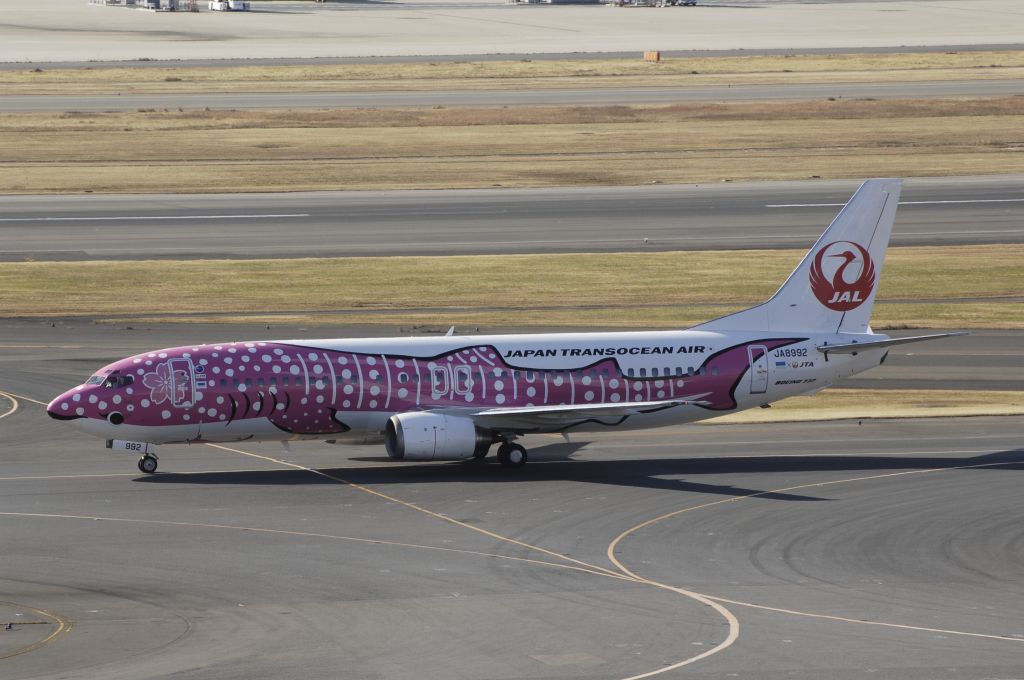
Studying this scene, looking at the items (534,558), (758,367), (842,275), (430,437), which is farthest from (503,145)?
(534,558)

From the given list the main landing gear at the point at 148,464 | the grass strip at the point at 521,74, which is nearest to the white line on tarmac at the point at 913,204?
the grass strip at the point at 521,74

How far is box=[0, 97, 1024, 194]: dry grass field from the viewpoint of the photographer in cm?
11856

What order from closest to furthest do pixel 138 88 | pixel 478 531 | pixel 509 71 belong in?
pixel 478 531
pixel 138 88
pixel 509 71

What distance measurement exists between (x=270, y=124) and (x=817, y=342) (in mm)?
92058

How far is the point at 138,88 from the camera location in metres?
161

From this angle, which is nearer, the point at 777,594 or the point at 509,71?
the point at 777,594

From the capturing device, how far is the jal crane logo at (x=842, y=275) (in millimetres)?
56219

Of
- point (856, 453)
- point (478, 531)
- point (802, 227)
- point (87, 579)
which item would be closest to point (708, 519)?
point (478, 531)

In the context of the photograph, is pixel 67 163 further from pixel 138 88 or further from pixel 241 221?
pixel 138 88

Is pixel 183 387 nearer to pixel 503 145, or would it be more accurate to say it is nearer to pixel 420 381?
pixel 420 381

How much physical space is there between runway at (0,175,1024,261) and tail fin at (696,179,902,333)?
126 feet

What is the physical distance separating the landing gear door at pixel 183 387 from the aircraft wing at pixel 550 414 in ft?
30.0

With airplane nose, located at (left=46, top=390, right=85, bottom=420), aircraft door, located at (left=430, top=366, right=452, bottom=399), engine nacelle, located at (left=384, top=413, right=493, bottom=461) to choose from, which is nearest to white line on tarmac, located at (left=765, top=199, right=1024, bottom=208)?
aircraft door, located at (left=430, top=366, right=452, bottom=399)

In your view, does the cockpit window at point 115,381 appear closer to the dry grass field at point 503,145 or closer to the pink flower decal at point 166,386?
the pink flower decal at point 166,386
